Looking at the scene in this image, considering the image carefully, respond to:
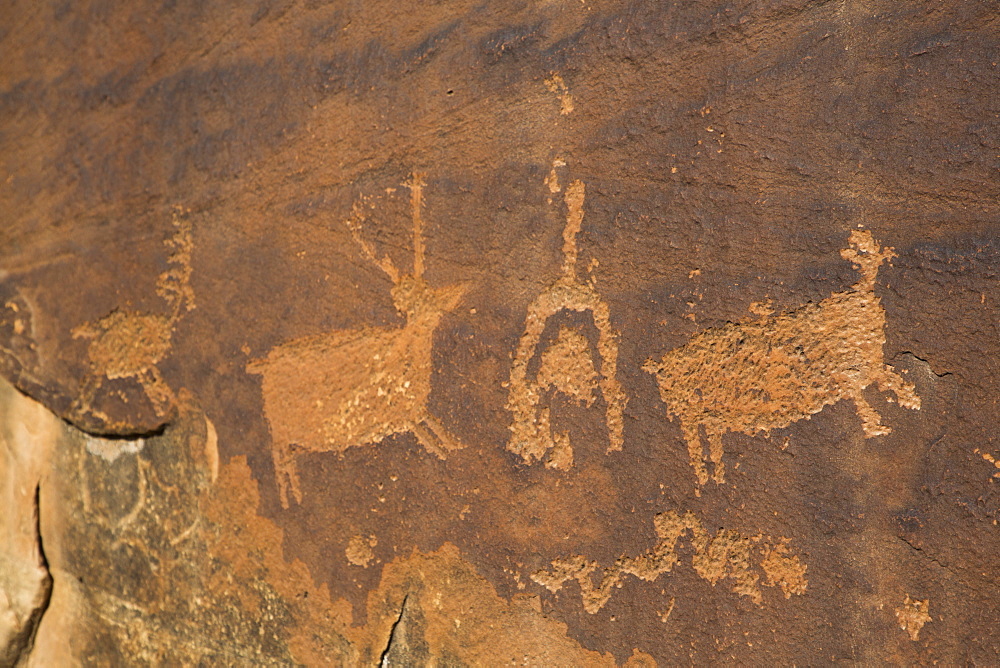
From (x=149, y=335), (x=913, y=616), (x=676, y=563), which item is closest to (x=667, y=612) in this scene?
(x=676, y=563)

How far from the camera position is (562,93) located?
1247mm

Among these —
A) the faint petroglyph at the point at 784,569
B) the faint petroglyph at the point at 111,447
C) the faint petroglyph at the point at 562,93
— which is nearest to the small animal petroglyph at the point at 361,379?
the faint petroglyph at the point at 562,93

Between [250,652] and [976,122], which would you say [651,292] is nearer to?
[976,122]

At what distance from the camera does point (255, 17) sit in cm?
150

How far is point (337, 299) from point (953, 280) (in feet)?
3.37

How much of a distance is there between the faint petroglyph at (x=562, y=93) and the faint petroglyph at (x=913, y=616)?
3.01 ft

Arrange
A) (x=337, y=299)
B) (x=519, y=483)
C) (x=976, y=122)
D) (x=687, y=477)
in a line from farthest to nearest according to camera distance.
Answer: (x=337, y=299) → (x=519, y=483) → (x=687, y=477) → (x=976, y=122)

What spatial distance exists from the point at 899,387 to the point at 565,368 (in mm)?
504

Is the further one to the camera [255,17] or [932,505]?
[255,17]

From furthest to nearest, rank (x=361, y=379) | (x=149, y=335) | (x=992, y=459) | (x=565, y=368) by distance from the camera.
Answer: (x=149, y=335) → (x=361, y=379) → (x=565, y=368) → (x=992, y=459)

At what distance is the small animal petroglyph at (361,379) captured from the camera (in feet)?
4.40

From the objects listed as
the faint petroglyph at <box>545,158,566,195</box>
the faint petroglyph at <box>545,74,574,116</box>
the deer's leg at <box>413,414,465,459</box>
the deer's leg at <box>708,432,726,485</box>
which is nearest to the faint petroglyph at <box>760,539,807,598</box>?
the deer's leg at <box>708,432,726,485</box>

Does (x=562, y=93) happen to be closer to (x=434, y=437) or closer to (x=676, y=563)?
(x=434, y=437)

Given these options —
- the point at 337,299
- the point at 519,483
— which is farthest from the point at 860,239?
the point at 337,299
